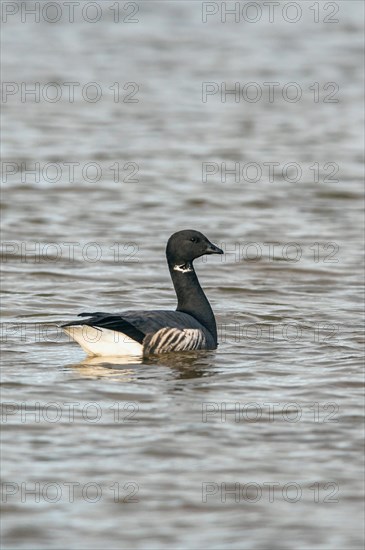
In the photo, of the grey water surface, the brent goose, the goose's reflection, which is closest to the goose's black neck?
the brent goose

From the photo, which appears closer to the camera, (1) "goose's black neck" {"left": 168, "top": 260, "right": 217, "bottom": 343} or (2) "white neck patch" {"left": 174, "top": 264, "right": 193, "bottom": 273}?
(1) "goose's black neck" {"left": 168, "top": 260, "right": 217, "bottom": 343}

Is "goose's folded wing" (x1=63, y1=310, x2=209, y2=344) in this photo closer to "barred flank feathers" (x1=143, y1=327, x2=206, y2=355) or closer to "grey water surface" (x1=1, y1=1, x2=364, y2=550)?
"barred flank feathers" (x1=143, y1=327, x2=206, y2=355)

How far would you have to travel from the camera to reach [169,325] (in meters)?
12.4

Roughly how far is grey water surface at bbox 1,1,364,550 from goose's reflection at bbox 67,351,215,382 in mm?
36

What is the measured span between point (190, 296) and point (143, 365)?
52.9 inches

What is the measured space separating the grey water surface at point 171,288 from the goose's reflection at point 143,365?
36 millimetres

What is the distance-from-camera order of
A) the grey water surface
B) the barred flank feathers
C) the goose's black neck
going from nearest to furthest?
the grey water surface < the barred flank feathers < the goose's black neck

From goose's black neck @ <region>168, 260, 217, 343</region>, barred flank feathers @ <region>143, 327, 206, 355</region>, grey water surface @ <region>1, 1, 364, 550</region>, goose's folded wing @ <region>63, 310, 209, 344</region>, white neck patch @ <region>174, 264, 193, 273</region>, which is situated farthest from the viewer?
white neck patch @ <region>174, 264, 193, 273</region>

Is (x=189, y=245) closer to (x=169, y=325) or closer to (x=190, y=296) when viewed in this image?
(x=190, y=296)

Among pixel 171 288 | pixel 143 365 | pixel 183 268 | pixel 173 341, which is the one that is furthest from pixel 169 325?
pixel 171 288

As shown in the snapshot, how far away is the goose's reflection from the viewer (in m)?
11.7

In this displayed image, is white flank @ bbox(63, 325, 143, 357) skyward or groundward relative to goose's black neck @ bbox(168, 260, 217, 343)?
groundward

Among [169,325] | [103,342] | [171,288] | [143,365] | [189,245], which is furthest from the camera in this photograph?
[171,288]

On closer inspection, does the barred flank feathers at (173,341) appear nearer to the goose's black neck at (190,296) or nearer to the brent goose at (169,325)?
the brent goose at (169,325)
